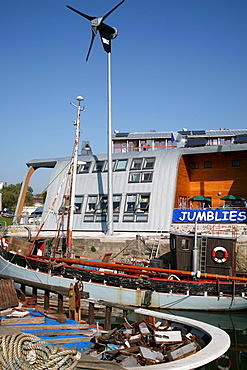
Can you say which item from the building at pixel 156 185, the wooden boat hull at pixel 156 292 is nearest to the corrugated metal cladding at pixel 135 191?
the building at pixel 156 185

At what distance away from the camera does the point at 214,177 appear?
33.5 metres

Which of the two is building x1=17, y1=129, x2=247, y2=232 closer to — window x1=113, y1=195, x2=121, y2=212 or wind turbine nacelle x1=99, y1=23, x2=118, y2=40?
window x1=113, y1=195, x2=121, y2=212

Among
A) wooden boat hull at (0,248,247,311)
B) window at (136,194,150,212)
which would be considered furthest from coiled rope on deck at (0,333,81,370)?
window at (136,194,150,212)

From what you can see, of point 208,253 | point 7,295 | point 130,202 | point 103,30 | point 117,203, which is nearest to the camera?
point 7,295

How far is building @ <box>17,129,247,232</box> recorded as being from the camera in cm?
3077

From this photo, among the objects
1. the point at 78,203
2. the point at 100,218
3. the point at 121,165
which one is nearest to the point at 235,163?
the point at 121,165

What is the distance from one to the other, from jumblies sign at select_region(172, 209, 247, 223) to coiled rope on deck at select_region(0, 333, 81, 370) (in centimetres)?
2103

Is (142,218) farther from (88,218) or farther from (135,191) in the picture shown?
(88,218)

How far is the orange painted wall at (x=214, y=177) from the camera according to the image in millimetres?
32344

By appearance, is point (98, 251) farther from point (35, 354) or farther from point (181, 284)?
point (35, 354)

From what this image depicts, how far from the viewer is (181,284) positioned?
59.8 feet

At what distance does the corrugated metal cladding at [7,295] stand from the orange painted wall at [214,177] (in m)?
19.8

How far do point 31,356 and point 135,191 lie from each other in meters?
24.9

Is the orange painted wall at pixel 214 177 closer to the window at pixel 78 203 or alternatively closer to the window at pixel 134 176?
the window at pixel 134 176
